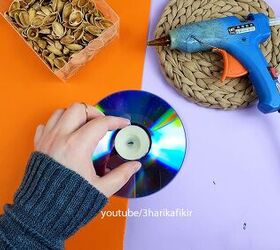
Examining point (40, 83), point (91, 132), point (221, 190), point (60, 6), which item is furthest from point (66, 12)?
point (221, 190)

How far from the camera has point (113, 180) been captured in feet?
1.83

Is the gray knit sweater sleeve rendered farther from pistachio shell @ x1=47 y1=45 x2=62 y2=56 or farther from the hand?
pistachio shell @ x1=47 y1=45 x2=62 y2=56

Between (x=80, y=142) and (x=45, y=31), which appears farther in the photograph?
(x=45, y=31)

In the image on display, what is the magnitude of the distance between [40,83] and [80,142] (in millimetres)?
217

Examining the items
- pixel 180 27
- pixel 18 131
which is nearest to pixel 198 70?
pixel 180 27

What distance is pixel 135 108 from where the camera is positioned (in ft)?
2.26

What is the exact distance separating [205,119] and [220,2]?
197 mm

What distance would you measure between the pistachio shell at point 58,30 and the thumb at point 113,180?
9.5 inches

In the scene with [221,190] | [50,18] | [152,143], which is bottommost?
[221,190]

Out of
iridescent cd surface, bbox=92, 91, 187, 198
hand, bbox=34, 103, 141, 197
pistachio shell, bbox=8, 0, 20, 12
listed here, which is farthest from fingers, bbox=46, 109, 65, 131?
pistachio shell, bbox=8, 0, 20, 12

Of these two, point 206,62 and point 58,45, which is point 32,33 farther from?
point 206,62

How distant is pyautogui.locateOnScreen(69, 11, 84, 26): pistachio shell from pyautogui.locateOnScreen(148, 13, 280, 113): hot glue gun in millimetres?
137

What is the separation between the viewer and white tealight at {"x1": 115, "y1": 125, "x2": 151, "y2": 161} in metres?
0.67

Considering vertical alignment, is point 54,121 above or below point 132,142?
above
